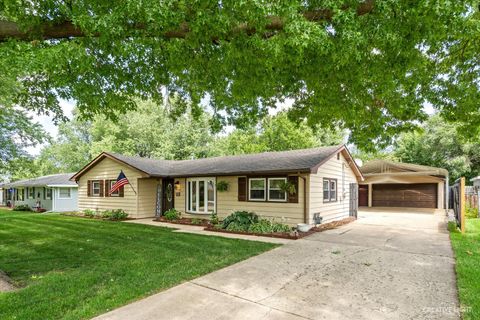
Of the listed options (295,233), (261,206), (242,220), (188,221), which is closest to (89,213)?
(188,221)

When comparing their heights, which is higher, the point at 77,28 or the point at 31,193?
the point at 77,28

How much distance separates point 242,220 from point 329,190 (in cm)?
440

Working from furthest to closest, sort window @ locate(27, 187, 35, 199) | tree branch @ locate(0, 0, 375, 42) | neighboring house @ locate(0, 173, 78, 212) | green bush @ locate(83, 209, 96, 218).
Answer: window @ locate(27, 187, 35, 199) < neighboring house @ locate(0, 173, 78, 212) < green bush @ locate(83, 209, 96, 218) < tree branch @ locate(0, 0, 375, 42)

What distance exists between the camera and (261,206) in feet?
37.8

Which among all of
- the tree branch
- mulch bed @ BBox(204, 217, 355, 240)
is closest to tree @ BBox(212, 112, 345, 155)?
mulch bed @ BBox(204, 217, 355, 240)

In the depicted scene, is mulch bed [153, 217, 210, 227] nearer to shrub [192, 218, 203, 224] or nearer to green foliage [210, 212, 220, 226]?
shrub [192, 218, 203, 224]

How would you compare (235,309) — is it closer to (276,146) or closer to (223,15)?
(223,15)

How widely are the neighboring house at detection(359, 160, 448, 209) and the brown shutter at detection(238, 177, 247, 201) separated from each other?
1129 centimetres

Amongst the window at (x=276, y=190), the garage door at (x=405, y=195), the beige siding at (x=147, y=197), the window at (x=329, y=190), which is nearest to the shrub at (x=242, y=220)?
the window at (x=276, y=190)

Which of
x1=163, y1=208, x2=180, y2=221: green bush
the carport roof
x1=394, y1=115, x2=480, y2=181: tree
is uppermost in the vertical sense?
x1=394, y1=115, x2=480, y2=181: tree

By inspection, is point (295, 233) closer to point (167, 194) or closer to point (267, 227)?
point (267, 227)

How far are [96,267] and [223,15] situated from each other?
18.2 feet

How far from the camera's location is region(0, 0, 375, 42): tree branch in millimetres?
4918

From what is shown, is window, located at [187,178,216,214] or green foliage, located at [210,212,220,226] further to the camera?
window, located at [187,178,216,214]
